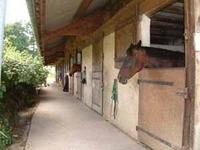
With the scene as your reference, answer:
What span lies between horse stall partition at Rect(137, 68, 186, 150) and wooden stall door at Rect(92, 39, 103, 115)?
3.00m

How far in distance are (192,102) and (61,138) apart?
8.35 ft

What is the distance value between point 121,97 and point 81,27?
2888 millimetres

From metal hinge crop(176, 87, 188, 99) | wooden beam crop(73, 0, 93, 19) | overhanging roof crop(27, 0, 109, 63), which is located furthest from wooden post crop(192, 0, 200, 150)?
wooden beam crop(73, 0, 93, 19)

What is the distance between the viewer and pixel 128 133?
532 cm

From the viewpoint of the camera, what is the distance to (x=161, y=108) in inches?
159

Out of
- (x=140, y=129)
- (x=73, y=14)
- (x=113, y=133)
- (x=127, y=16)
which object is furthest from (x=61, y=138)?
(x=73, y=14)

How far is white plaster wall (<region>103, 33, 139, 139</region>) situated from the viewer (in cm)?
508

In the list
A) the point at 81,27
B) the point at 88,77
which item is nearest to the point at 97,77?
the point at 81,27

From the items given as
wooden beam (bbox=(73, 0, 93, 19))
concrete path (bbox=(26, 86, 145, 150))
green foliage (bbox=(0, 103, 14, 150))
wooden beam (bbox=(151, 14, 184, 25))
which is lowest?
concrete path (bbox=(26, 86, 145, 150))

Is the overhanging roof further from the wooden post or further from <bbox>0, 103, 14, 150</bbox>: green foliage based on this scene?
the wooden post

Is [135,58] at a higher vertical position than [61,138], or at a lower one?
higher

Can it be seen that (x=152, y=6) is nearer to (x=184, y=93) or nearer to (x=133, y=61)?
(x=133, y=61)

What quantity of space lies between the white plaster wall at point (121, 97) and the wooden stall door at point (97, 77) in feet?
1.32

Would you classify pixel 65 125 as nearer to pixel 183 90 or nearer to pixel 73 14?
pixel 73 14
